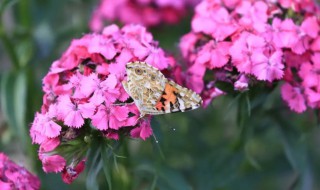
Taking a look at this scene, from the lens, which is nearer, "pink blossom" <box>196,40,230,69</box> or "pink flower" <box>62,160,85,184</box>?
"pink flower" <box>62,160,85,184</box>

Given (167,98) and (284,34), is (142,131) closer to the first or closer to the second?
(167,98)

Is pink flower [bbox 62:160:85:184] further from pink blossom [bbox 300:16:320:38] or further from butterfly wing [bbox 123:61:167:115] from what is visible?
pink blossom [bbox 300:16:320:38]

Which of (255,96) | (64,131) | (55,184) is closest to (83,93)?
(64,131)

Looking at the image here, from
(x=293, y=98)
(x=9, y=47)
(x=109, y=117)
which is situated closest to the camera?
(x=109, y=117)

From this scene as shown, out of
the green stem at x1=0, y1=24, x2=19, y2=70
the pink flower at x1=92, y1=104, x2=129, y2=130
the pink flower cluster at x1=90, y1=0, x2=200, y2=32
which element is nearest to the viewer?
the pink flower at x1=92, y1=104, x2=129, y2=130

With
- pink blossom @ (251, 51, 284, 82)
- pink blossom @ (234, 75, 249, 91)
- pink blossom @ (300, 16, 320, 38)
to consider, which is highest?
pink blossom @ (300, 16, 320, 38)

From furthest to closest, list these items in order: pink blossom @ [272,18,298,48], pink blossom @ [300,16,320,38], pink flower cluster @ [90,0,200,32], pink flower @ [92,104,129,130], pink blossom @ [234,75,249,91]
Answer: pink flower cluster @ [90,0,200,32]
pink blossom @ [300,16,320,38]
pink blossom @ [272,18,298,48]
pink blossom @ [234,75,249,91]
pink flower @ [92,104,129,130]

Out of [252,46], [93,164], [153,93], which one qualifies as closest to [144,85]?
[153,93]

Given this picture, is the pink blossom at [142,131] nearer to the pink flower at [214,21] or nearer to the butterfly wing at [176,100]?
the butterfly wing at [176,100]

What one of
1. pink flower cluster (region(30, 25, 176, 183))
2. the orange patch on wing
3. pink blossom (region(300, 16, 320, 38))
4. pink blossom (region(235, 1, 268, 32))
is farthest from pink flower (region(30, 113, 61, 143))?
pink blossom (region(300, 16, 320, 38))
